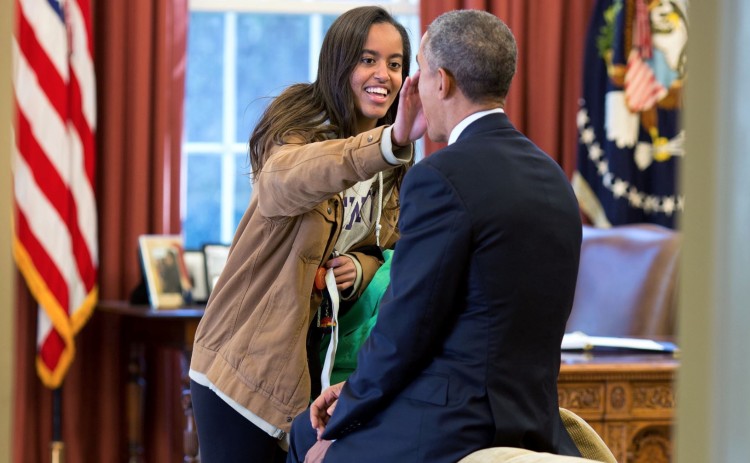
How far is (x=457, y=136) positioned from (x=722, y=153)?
5.47 ft

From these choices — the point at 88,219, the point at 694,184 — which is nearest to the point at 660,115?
the point at 88,219

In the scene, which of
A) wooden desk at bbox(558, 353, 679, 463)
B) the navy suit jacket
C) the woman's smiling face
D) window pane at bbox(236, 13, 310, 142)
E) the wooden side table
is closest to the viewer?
the navy suit jacket

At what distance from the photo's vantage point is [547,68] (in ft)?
17.5

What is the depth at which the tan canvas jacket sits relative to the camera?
2.21 meters

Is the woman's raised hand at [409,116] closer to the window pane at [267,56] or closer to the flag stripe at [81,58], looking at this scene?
the flag stripe at [81,58]

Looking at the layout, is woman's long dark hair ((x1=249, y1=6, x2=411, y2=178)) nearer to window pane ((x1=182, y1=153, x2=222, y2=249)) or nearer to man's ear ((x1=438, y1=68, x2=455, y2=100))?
man's ear ((x1=438, y1=68, x2=455, y2=100))

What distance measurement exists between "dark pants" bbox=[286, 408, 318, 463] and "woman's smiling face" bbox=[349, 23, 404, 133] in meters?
0.68

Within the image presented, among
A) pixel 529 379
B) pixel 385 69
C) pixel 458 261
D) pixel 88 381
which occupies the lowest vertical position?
pixel 88 381

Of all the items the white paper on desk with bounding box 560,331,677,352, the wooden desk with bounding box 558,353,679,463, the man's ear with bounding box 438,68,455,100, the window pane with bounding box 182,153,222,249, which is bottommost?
the wooden desk with bounding box 558,353,679,463

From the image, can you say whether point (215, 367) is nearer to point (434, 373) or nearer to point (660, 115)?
point (434, 373)

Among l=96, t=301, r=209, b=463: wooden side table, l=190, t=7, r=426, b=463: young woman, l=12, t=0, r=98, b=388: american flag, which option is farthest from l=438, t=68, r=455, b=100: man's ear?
l=12, t=0, r=98, b=388: american flag

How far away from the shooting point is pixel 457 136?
1.96 m

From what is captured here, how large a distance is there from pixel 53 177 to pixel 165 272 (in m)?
0.63

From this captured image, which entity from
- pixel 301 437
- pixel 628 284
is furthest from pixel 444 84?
pixel 628 284
